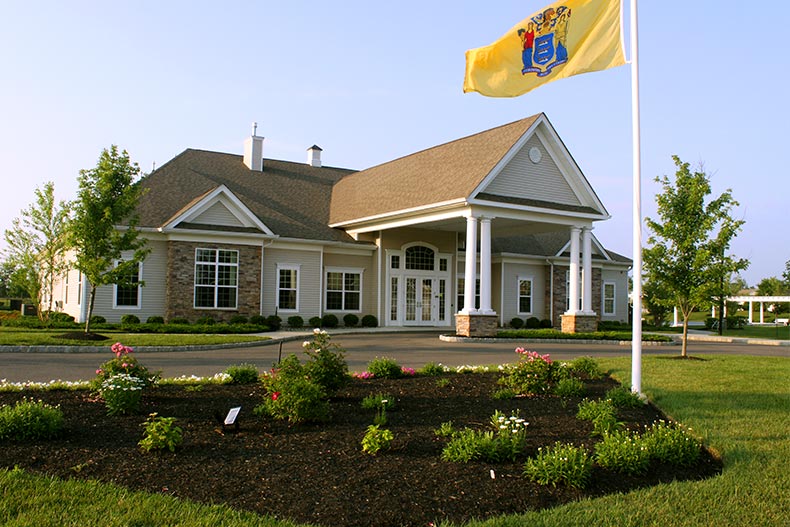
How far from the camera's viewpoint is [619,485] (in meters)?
5.88

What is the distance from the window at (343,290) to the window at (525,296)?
8.96m

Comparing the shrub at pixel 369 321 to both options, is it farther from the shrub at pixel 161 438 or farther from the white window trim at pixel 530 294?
the shrub at pixel 161 438

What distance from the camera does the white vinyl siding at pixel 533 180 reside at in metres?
24.5

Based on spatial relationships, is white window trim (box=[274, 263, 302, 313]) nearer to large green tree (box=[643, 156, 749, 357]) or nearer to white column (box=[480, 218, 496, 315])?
white column (box=[480, 218, 496, 315])

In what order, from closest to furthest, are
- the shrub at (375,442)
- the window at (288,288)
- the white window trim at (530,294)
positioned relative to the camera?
the shrub at (375,442), the window at (288,288), the white window trim at (530,294)

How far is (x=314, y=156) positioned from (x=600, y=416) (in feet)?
102

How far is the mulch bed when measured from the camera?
5.21 metres

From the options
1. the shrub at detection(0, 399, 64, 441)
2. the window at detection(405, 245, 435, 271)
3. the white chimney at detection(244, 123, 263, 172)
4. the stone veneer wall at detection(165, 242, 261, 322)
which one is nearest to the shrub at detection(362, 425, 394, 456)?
the shrub at detection(0, 399, 64, 441)

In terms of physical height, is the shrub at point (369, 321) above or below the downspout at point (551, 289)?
below

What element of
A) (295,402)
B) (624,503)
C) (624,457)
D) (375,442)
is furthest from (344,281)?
(624,503)

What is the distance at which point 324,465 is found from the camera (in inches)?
240

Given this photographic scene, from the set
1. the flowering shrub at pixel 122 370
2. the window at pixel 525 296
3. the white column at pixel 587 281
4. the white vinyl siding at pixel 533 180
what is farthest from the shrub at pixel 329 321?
the flowering shrub at pixel 122 370

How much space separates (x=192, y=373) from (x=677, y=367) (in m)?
9.50

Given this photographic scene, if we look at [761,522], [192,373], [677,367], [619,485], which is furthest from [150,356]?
[761,522]
